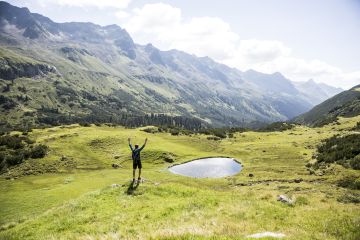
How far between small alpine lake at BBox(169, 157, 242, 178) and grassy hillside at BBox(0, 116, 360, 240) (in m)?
3.01

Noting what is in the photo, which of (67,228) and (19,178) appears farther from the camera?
(19,178)

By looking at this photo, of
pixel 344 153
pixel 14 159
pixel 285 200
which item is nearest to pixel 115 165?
pixel 14 159

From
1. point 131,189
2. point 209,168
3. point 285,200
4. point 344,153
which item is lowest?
point 209,168

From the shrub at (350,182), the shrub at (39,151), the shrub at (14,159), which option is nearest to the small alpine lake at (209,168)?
the shrub at (350,182)

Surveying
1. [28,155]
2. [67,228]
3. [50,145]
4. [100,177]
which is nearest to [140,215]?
[67,228]

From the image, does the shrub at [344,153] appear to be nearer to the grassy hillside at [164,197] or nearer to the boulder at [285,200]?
the grassy hillside at [164,197]

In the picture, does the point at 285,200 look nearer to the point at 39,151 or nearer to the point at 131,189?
the point at 131,189

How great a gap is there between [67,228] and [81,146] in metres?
69.2

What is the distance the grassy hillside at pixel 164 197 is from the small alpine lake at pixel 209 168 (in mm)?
3011

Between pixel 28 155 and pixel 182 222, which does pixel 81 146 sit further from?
pixel 182 222

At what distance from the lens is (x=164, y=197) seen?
93.0 ft

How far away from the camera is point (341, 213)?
21.0m

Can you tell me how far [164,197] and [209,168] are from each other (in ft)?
163

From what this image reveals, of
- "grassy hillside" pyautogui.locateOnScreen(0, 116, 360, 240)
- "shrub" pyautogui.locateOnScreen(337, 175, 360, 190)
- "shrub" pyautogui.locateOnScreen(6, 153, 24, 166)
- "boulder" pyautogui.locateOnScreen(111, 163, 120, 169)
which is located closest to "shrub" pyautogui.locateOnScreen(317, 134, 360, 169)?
"grassy hillside" pyautogui.locateOnScreen(0, 116, 360, 240)
